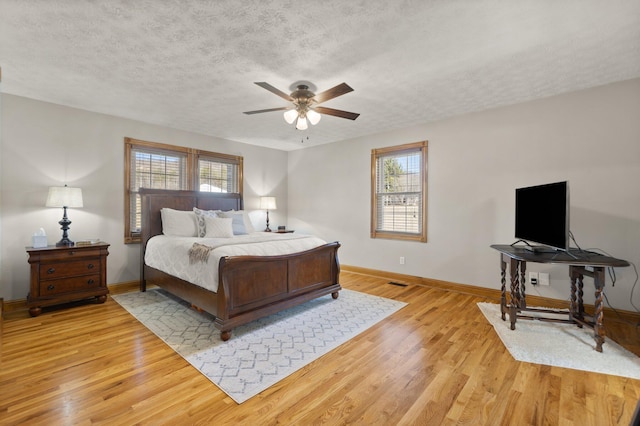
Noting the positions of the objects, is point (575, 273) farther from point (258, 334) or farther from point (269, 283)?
point (258, 334)

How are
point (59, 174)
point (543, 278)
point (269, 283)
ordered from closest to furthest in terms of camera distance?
point (269, 283), point (543, 278), point (59, 174)

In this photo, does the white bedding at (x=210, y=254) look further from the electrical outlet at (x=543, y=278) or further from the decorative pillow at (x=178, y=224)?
the electrical outlet at (x=543, y=278)

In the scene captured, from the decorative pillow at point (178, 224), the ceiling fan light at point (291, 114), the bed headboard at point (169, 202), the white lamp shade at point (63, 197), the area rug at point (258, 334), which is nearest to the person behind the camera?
the area rug at point (258, 334)

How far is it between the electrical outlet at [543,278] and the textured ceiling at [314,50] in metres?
2.17

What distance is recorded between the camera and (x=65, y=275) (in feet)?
11.3

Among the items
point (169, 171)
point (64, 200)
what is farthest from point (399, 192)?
point (64, 200)

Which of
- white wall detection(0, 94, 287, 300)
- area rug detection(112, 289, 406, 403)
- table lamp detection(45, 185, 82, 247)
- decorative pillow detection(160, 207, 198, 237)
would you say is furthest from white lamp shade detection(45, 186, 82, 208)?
area rug detection(112, 289, 406, 403)

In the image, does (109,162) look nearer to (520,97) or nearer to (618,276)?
(520,97)

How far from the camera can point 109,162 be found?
4.20 m

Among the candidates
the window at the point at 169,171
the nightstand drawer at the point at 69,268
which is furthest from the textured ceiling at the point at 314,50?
the nightstand drawer at the point at 69,268

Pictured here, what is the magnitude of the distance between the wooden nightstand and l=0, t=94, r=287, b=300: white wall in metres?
0.54

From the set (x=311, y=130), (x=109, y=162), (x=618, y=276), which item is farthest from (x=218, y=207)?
(x=618, y=276)

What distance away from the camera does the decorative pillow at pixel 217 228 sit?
4.03 meters

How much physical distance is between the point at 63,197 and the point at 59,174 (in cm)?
57
